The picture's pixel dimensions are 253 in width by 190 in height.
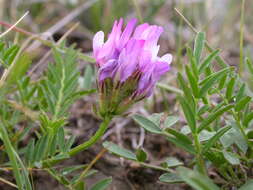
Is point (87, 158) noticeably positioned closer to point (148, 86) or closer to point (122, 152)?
point (122, 152)

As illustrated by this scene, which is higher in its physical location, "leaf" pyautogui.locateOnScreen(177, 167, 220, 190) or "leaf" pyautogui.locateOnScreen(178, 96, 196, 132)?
"leaf" pyautogui.locateOnScreen(178, 96, 196, 132)

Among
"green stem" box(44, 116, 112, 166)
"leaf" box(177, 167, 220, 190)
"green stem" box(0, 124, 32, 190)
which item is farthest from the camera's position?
"green stem" box(44, 116, 112, 166)

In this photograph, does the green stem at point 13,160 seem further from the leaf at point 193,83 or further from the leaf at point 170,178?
the leaf at point 193,83

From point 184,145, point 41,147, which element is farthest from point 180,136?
point 41,147

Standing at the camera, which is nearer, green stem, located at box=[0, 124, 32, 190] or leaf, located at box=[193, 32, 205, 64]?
green stem, located at box=[0, 124, 32, 190]

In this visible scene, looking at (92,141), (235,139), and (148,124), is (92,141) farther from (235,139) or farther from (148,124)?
(235,139)

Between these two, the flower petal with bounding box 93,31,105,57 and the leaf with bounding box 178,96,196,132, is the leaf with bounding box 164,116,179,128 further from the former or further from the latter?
the flower petal with bounding box 93,31,105,57

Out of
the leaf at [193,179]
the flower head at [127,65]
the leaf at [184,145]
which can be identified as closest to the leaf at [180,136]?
the leaf at [184,145]

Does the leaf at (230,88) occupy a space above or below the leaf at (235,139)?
above

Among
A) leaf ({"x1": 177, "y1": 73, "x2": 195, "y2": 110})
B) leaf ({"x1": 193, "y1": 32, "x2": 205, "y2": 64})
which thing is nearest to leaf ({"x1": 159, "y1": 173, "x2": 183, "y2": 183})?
leaf ({"x1": 177, "y1": 73, "x2": 195, "y2": 110})
